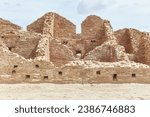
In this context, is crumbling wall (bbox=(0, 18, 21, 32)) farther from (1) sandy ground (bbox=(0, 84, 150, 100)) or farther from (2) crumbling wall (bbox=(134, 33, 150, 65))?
(1) sandy ground (bbox=(0, 84, 150, 100))

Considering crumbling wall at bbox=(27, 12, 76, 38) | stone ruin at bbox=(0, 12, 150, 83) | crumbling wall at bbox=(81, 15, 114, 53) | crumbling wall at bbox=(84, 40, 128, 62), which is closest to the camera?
stone ruin at bbox=(0, 12, 150, 83)

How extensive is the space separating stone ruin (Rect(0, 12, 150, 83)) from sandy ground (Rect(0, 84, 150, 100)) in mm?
711

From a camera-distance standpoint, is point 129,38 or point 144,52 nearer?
point 144,52

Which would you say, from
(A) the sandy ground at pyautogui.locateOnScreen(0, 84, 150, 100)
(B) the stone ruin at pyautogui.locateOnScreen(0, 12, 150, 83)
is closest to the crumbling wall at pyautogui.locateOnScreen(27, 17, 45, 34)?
(B) the stone ruin at pyautogui.locateOnScreen(0, 12, 150, 83)

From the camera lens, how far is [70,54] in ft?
84.1

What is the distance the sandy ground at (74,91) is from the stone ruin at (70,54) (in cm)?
71

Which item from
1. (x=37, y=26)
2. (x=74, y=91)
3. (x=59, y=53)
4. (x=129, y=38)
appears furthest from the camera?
(x=129, y=38)

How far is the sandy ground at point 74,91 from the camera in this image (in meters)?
17.0

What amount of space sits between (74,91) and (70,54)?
23.9ft

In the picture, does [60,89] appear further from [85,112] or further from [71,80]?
[85,112]

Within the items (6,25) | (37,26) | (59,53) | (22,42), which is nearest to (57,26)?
(37,26)

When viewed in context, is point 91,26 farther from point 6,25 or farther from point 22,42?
point 22,42

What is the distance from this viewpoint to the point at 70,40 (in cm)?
2908

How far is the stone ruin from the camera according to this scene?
2114 centimetres
